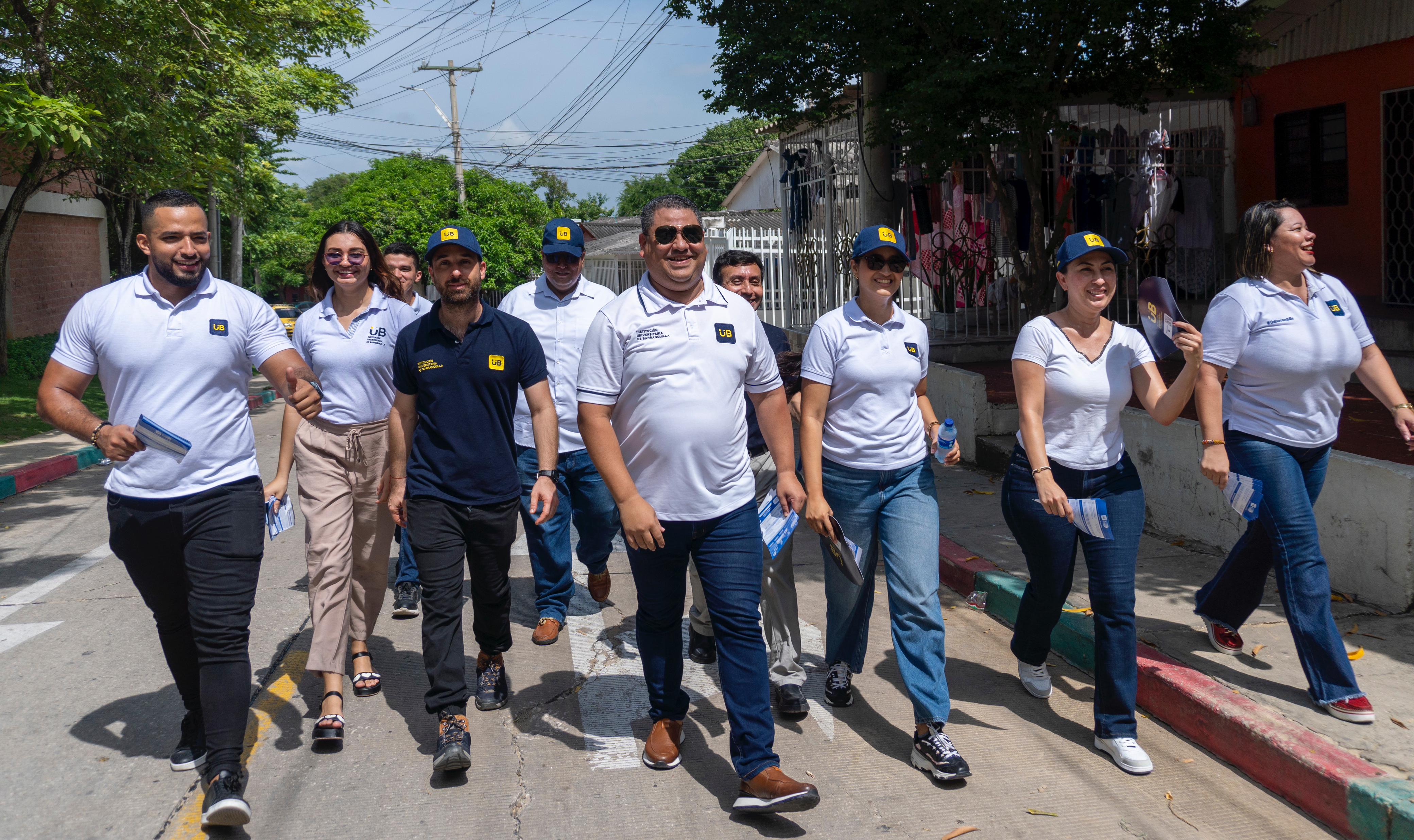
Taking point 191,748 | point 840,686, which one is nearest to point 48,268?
point 191,748

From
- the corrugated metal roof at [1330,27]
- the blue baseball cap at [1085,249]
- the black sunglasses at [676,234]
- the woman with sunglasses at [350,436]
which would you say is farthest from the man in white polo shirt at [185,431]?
the corrugated metal roof at [1330,27]

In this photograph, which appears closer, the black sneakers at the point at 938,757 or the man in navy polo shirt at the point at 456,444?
the black sneakers at the point at 938,757

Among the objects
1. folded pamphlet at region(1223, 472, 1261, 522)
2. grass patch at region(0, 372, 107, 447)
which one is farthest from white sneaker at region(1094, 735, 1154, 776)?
grass patch at region(0, 372, 107, 447)

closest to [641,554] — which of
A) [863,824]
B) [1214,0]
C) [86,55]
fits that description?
[863,824]

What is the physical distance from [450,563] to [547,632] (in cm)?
146

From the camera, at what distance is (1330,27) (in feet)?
40.7

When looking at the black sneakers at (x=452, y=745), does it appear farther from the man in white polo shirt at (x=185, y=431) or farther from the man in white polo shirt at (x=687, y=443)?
the man in white polo shirt at (x=687, y=443)

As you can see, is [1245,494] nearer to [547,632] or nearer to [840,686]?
[840,686]

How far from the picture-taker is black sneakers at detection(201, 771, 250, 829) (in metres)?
3.57

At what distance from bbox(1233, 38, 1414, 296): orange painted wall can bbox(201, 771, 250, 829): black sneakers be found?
12.8m

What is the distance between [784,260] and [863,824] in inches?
519

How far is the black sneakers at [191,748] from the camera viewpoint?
4227mm

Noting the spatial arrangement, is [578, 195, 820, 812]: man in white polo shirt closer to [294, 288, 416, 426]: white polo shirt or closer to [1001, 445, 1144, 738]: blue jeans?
[1001, 445, 1144, 738]: blue jeans

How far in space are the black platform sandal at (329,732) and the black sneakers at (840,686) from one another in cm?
203
